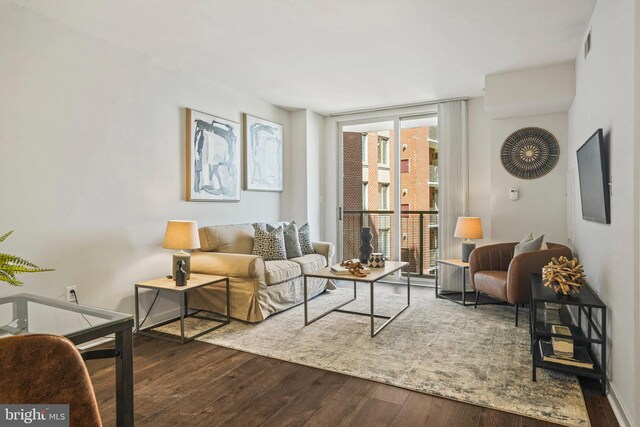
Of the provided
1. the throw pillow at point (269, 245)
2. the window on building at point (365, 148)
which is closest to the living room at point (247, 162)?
the throw pillow at point (269, 245)

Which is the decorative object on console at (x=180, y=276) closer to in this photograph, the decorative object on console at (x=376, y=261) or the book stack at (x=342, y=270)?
the book stack at (x=342, y=270)

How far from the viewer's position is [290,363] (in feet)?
9.29

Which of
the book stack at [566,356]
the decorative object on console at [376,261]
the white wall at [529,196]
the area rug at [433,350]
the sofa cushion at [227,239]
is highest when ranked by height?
A: the white wall at [529,196]

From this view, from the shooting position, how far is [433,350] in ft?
9.93

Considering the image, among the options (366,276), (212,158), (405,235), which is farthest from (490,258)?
(212,158)

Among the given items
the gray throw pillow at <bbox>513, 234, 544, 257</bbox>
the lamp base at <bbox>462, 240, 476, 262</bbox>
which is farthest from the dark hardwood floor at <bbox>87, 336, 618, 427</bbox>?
the lamp base at <bbox>462, 240, 476, 262</bbox>

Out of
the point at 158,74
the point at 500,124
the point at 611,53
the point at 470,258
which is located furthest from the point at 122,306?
the point at 500,124

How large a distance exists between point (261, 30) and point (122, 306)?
2.58 m

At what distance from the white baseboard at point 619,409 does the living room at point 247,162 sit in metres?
0.02

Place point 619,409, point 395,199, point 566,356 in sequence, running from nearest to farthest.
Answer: point 619,409, point 566,356, point 395,199

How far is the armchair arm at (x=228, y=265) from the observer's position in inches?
144

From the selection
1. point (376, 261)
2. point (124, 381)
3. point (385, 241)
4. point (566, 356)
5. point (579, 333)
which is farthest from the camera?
point (385, 241)

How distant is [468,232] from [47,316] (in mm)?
4189

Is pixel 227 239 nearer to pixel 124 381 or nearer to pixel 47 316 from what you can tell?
pixel 47 316
